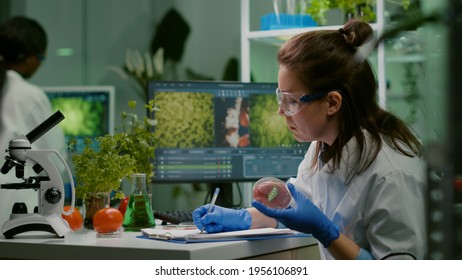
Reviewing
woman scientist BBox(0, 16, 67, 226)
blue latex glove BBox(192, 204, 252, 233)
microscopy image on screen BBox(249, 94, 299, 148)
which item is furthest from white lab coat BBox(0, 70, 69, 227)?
blue latex glove BBox(192, 204, 252, 233)

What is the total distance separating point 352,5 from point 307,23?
224 millimetres

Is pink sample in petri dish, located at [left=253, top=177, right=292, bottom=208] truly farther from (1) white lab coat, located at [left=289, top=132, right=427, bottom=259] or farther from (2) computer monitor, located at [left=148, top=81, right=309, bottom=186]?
(2) computer monitor, located at [left=148, top=81, right=309, bottom=186]

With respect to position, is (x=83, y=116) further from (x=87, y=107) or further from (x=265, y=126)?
(x=265, y=126)

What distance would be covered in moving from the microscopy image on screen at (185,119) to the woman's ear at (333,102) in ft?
2.53

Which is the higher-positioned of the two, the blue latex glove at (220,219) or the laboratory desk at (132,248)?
the blue latex glove at (220,219)

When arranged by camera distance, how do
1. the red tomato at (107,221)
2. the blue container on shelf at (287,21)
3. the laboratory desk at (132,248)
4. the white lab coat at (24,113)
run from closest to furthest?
1. the laboratory desk at (132,248)
2. the red tomato at (107,221)
3. the white lab coat at (24,113)
4. the blue container on shelf at (287,21)

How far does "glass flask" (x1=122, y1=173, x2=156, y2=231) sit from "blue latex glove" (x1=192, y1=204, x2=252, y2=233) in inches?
7.1

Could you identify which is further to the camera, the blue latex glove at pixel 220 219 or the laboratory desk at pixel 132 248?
the blue latex glove at pixel 220 219

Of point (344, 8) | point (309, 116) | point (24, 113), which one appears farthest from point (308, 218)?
point (24, 113)

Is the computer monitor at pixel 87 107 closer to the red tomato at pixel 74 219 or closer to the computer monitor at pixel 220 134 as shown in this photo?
the computer monitor at pixel 220 134

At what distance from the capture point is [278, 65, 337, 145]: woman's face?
1.58 meters

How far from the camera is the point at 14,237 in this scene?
154 centimetres

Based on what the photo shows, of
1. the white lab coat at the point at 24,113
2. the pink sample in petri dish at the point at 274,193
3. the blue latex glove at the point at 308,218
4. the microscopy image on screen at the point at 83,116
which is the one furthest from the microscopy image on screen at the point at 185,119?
the microscopy image on screen at the point at 83,116

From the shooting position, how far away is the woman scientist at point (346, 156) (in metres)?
1.42
